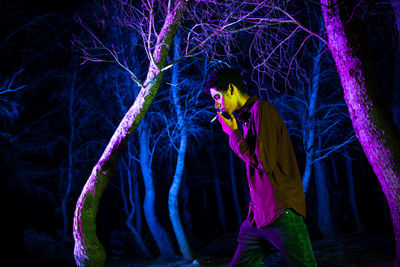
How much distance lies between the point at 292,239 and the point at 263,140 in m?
0.67

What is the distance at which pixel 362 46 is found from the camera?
3852mm

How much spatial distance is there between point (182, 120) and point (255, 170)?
356 inches

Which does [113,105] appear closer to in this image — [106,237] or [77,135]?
[77,135]

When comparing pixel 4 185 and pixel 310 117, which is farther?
pixel 4 185

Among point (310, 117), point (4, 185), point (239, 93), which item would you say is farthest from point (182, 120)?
point (4, 185)

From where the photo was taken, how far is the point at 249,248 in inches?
85.7

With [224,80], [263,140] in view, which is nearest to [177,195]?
[224,80]

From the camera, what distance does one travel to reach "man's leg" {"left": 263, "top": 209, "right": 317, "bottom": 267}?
188 cm

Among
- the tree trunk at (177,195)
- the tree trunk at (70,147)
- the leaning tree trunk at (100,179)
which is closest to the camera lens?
the leaning tree trunk at (100,179)

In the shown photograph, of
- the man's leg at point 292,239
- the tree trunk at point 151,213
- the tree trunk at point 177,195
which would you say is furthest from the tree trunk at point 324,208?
the man's leg at point 292,239

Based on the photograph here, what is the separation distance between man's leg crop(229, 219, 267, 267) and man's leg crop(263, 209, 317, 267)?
0.22m

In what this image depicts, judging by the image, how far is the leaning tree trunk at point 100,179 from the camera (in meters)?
4.59

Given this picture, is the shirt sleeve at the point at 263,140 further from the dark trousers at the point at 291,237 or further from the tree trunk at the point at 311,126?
the tree trunk at the point at 311,126

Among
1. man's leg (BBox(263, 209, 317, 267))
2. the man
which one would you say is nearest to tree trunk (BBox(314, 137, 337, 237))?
the man
